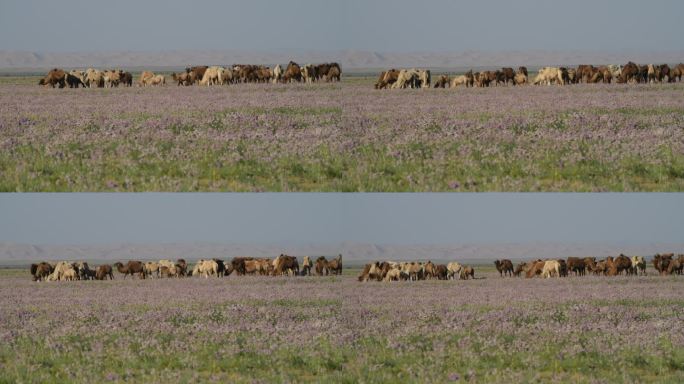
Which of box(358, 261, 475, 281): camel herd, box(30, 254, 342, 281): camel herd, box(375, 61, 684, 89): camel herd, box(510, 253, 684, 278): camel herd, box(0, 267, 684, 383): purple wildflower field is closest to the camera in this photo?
box(0, 267, 684, 383): purple wildflower field

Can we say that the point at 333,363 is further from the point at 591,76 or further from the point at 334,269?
the point at 591,76

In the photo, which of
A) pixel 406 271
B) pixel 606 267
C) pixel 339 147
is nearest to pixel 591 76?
pixel 406 271

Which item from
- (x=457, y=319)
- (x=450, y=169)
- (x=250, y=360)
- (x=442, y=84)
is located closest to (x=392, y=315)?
(x=457, y=319)

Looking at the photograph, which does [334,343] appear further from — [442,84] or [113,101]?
[442,84]

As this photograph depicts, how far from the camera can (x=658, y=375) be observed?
2048cm

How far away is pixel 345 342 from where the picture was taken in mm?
23062

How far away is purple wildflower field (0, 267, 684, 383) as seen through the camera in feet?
67.3

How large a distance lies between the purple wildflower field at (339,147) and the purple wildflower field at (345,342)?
299 centimetres

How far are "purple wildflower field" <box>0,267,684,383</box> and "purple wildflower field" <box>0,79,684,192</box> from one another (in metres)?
2.99

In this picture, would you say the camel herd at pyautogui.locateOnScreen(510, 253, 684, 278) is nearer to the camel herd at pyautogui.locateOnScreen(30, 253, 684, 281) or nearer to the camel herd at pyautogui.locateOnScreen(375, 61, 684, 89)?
the camel herd at pyautogui.locateOnScreen(30, 253, 684, 281)

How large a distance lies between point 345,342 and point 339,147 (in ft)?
19.2

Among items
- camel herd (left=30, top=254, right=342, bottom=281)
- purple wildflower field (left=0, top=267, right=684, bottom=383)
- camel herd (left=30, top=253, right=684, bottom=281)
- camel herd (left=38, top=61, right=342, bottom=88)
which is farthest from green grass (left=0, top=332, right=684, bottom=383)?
camel herd (left=30, top=254, right=342, bottom=281)

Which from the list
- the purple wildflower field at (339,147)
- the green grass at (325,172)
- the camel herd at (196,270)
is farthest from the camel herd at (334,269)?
the green grass at (325,172)

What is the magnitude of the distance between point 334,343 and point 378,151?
19.1ft
